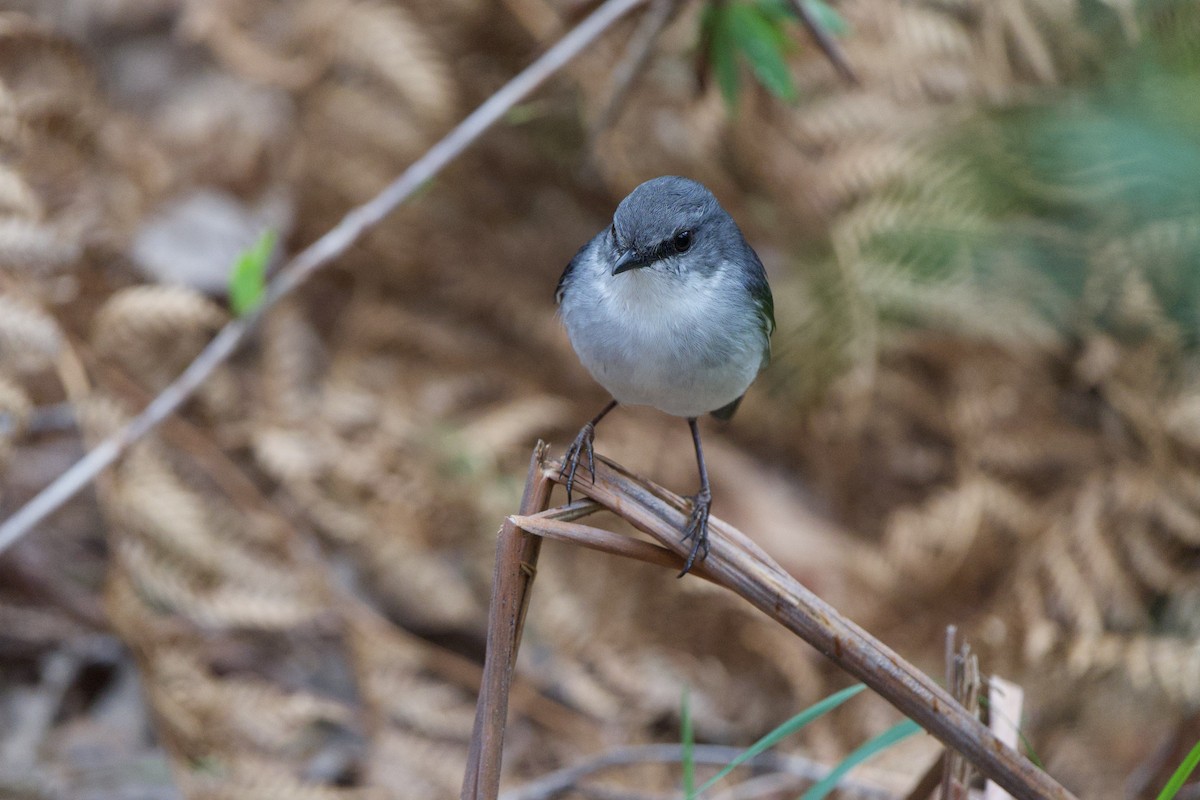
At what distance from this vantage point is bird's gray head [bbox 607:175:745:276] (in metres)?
2.39

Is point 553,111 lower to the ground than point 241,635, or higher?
higher

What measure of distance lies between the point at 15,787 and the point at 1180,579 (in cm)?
420

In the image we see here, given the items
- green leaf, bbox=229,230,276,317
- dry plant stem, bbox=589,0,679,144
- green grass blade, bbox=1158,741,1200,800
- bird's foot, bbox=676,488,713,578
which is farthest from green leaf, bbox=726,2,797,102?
green grass blade, bbox=1158,741,1200,800

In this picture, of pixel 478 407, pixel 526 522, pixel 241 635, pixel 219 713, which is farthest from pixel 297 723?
pixel 526 522

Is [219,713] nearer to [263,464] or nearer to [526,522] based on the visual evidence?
[263,464]

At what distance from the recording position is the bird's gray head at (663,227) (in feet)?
7.86

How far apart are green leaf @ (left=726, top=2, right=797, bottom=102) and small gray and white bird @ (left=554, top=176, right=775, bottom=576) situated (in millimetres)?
621

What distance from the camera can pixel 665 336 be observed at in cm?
238

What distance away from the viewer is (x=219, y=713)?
3.29m

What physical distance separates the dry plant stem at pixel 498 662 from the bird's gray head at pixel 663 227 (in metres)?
0.90

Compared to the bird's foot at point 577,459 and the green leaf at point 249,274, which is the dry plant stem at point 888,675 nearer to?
the bird's foot at point 577,459

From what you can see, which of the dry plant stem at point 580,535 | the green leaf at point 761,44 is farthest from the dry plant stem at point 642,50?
the dry plant stem at point 580,535

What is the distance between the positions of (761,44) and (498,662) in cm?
217

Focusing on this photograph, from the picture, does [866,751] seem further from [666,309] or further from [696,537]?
[666,309]
